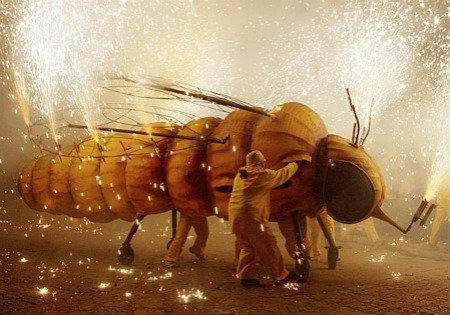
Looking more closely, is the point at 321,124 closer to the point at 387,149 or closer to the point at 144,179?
the point at 144,179

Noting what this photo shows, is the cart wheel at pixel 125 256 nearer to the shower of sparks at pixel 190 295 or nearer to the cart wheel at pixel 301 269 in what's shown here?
the shower of sparks at pixel 190 295

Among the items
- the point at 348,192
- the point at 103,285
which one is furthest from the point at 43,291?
the point at 348,192

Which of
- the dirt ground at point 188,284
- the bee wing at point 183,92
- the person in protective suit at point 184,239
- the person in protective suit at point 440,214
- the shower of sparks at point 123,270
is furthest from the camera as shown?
the person in protective suit at point 440,214

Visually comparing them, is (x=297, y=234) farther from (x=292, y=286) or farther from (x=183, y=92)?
(x=183, y=92)

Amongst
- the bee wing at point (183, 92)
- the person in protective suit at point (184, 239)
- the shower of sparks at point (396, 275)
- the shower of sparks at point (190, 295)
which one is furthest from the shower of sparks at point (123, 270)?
the shower of sparks at point (396, 275)

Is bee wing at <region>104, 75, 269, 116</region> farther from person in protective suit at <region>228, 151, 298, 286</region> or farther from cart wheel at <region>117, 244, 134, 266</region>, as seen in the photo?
cart wheel at <region>117, 244, 134, 266</region>

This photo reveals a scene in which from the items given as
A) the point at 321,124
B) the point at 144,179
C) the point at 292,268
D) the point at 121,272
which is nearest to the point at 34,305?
the point at 121,272

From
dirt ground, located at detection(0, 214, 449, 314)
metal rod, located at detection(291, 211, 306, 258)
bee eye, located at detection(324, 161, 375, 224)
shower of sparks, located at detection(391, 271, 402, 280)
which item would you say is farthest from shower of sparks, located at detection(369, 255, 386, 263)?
metal rod, located at detection(291, 211, 306, 258)
